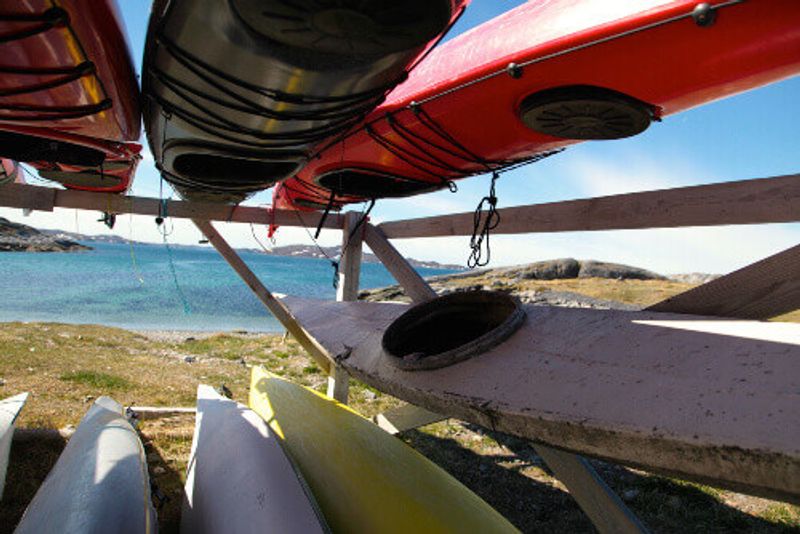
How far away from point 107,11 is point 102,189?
2.81m

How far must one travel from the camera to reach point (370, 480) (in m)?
2.61

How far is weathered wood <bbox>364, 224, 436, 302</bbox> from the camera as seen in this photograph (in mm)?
3569

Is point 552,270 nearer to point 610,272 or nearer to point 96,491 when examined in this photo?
point 610,272

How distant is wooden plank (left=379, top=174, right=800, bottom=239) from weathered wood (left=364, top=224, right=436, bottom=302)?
2.38ft

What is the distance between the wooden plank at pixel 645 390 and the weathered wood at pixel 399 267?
137 centimetres

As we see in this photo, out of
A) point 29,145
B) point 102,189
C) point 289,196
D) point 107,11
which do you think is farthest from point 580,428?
point 102,189

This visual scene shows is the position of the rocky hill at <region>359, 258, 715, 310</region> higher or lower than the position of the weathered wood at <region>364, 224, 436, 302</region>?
lower

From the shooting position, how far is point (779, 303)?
174 centimetres

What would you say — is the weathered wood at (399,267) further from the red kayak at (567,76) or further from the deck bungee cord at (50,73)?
the deck bungee cord at (50,73)

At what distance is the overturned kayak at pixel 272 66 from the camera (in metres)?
1.28

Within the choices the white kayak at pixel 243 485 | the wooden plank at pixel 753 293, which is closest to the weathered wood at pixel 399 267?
the white kayak at pixel 243 485

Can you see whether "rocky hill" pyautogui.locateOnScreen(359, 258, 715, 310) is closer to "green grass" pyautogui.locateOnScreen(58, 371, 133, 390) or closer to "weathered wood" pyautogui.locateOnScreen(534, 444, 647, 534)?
"green grass" pyautogui.locateOnScreen(58, 371, 133, 390)

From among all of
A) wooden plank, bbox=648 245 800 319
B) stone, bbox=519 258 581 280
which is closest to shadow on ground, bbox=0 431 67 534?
wooden plank, bbox=648 245 800 319

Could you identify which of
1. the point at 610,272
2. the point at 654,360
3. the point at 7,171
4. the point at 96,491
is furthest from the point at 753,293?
the point at 610,272
